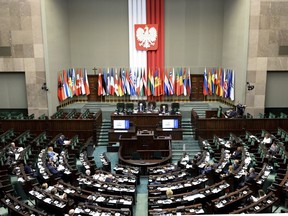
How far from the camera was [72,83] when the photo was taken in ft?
81.7

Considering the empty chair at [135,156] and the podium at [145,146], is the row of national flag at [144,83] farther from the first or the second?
the empty chair at [135,156]

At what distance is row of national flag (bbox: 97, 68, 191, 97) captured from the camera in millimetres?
25156

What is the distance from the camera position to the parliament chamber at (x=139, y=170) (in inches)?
410

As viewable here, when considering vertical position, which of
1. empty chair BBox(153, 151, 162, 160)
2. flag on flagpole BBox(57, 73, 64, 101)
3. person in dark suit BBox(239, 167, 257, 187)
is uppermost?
flag on flagpole BBox(57, 73, 64, 101)

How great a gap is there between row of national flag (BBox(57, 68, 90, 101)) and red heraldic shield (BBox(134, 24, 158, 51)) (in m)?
4.83

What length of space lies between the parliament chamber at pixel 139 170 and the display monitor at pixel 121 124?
58mm

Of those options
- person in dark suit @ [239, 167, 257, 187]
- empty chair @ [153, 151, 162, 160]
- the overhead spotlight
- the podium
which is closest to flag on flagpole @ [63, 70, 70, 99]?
the podium

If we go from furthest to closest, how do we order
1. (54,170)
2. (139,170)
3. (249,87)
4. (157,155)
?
(249,87) → (157,155) → (139,170) → (54,170)

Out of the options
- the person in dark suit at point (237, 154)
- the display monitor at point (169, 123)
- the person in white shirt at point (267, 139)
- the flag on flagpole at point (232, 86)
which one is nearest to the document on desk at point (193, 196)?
the person in dark suit at point (237, 154)

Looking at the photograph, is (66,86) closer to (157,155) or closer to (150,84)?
(150,84)

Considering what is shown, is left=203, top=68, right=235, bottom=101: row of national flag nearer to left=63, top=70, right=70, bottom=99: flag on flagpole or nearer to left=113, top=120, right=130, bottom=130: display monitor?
left=113, top=120, right=130, bottom=130: display monitor

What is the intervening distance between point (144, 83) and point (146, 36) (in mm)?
3696

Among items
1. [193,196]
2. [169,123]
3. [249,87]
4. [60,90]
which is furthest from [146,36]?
[193,196]

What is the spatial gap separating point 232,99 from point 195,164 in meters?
9.94
